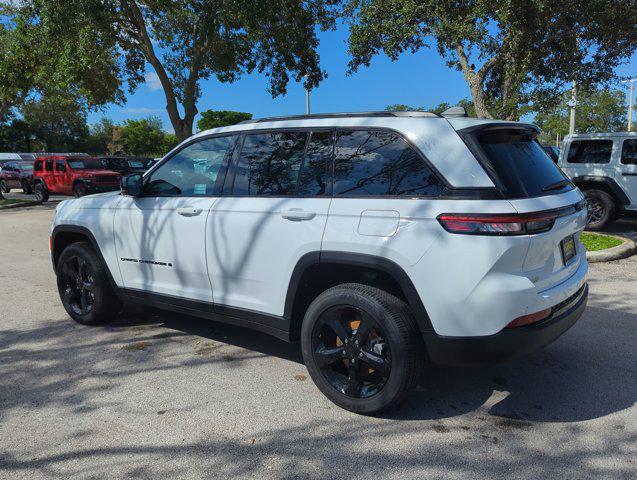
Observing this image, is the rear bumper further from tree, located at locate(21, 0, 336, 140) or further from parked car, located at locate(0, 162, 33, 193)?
parked car, located at locate(0, 162, 33, 193)

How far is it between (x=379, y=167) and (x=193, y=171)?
172cm

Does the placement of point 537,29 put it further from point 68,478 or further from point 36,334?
point 68,478

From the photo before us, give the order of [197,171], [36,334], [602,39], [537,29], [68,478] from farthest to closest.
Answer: [602,39] → [537,29] → [36,334] → [197,171] → [68,478]

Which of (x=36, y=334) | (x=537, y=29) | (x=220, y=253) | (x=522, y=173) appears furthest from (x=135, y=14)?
(x=522, y=173)

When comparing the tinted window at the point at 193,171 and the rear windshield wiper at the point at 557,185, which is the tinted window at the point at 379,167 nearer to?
the rear windshield wiper at the point at 557,185

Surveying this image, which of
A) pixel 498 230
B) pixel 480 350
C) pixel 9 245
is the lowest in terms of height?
pixel 9 245

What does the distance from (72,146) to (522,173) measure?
77235 mm

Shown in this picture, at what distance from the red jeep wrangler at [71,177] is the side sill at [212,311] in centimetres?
1558

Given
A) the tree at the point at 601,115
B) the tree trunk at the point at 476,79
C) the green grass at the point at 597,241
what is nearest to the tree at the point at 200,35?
the tree trunk at the point at 476,79

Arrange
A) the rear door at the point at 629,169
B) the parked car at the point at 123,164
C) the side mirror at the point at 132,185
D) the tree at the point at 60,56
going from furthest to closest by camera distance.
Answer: the parked car at the point at 123,164
the tree at the point at 60,56
the rear door at the point at 629,169
the side mirror at the point at 132,185

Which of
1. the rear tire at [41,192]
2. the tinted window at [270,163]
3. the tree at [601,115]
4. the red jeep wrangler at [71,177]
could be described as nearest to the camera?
the tinted window at [270,163]

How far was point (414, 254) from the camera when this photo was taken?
2900 millimetres

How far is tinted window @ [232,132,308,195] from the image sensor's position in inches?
143

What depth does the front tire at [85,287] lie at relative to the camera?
483cm
